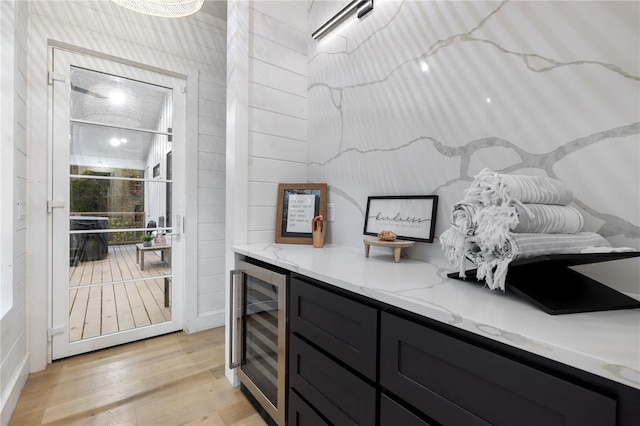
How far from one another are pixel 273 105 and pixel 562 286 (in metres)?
1.76

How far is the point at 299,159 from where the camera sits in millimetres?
2062

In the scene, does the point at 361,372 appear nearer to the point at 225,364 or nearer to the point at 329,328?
the point at 329,328

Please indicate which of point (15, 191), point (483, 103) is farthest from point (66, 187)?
point (483, 103)

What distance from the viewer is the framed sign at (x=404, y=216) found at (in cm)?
129

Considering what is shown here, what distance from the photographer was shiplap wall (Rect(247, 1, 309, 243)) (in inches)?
73.2

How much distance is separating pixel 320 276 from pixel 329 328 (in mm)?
181

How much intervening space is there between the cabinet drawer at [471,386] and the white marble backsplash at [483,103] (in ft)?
2.05

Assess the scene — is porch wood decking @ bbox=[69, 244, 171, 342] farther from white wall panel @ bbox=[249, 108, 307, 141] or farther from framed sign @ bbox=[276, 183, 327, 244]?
white wall panel @ bbox=[249, 108, 307, 141]

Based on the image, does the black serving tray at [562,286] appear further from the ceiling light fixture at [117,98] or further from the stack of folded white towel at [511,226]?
the ceiling light fixture at [117,98]

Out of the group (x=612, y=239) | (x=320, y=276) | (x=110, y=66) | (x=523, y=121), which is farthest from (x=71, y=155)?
(x=612, y=239)

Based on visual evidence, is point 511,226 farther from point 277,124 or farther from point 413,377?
point 277,124

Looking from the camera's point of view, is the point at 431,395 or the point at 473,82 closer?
the point at 431,395

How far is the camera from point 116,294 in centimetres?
233

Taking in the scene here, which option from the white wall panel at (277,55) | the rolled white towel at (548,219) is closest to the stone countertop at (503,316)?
the rolled white towel at (548,219)
